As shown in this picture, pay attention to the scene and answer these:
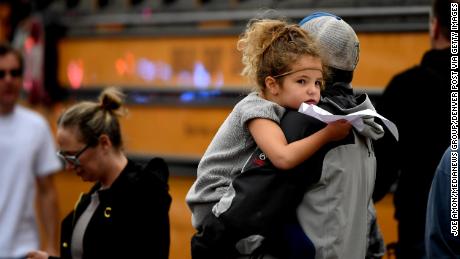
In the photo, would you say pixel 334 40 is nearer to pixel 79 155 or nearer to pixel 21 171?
pixel 79 155

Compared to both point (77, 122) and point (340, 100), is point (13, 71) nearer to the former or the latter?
point (77, 122)

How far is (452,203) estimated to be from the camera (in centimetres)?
265

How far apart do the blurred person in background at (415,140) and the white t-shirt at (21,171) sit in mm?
2453

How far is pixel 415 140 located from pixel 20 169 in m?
2.64

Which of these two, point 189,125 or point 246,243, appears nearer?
point 246,243

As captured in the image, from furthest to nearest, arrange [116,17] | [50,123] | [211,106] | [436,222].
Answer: [50,123] < [116,17] < [211,106] < [436,222]

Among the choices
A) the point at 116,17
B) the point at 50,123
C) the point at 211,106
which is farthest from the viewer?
the point at 50,123

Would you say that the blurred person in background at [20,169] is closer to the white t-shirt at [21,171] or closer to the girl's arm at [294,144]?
the white t-shirt at [21,171]

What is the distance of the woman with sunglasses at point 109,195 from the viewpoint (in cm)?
331

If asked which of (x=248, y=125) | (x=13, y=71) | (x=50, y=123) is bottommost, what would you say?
(x=50, y=123)

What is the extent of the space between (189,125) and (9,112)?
38.4 inches

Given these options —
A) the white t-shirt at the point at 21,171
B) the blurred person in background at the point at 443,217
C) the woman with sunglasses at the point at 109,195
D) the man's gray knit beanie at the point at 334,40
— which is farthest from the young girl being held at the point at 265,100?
the white t-shirt at the point at 21,171

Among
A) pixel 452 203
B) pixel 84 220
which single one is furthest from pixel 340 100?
pixel 84 220

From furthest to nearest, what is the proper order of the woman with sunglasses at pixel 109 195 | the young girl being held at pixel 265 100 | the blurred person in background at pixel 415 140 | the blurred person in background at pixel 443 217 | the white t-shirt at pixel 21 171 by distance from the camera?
the white t-shirt at pixel 21 171 → the blurred person in background at pixel 415 140 → the woman with sunglasses at pixel 109 195 → the blurred person in background at pixel 443 217 → the young girl being held at pixel 265 100
